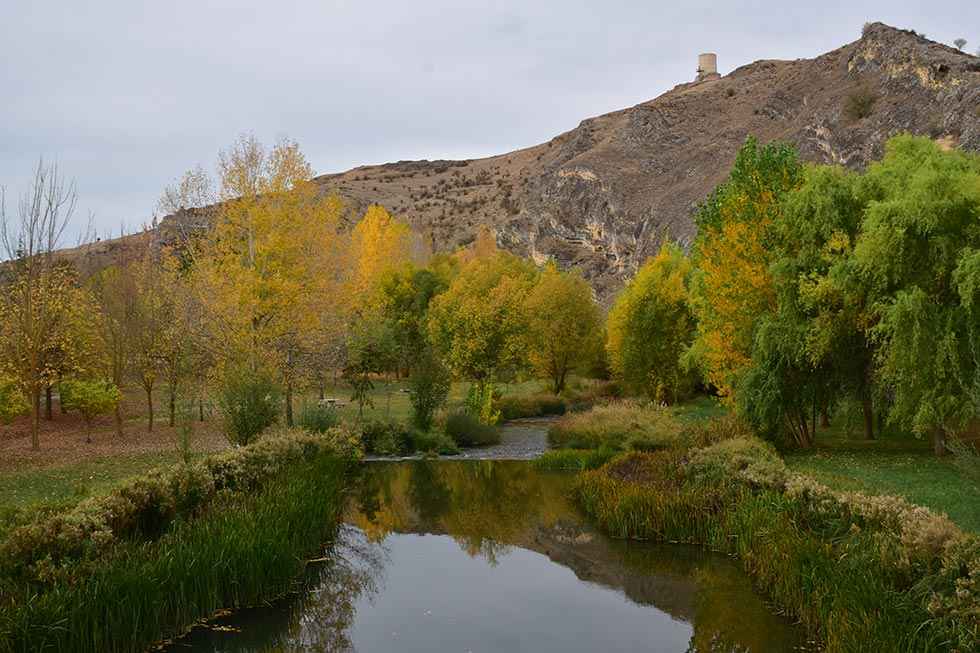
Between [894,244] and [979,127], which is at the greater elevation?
[979,127]

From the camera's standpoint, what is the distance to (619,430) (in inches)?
971

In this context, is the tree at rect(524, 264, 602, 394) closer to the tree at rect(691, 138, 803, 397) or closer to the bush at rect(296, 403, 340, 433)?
the tree at rect(691, 138, 803, 397)

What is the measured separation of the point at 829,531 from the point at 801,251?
12858 mm

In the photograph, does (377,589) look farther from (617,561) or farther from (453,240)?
(453,240)

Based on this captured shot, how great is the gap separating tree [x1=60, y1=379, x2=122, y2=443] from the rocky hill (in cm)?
2062

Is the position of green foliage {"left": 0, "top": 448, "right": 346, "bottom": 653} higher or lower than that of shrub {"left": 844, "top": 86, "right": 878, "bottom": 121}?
lower

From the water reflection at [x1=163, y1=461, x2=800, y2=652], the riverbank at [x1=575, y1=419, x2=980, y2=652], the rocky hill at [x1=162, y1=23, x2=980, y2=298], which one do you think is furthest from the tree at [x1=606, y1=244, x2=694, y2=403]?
the water reflection at [x1=163, y1=461, x2=800, y2=652]

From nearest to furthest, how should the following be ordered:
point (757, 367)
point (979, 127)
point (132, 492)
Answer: point (132, 492) → point (757, 367) → point (979, 127)

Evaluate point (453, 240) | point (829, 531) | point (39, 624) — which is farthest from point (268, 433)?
point (453, 240)

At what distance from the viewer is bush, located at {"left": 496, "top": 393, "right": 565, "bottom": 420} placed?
37906mm

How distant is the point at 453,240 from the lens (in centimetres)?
9625

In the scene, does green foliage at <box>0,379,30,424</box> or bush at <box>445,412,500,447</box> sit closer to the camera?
green foliage at <box>0,379,30,424</box>

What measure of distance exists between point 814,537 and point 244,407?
46.0 feet

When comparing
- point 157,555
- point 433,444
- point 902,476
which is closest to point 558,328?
point 433,444
